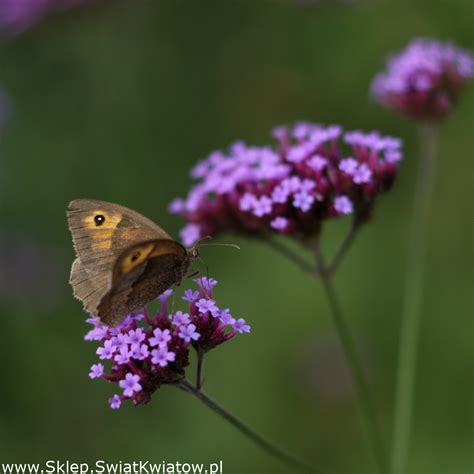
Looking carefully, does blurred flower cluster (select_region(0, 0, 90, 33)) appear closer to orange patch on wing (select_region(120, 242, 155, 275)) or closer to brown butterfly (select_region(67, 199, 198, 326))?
brown butterfly (select_region(67, 199, 198, 326))

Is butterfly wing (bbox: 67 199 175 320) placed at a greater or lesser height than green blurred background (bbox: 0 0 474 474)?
lesser

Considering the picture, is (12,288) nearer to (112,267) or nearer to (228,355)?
(228,355)

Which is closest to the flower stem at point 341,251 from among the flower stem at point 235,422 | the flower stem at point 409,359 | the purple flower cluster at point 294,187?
the purple flower cluster at point 294,187

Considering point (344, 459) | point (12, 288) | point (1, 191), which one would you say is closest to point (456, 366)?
point (344, 459)

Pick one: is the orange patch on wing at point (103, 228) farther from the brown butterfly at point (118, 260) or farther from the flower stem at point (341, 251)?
the flower stem at point (341, 251)

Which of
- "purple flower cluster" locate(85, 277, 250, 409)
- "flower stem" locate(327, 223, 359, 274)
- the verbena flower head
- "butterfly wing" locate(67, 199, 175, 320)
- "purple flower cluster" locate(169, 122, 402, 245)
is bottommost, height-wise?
"purple flower cluster" locate(85, 277, 250, 409)

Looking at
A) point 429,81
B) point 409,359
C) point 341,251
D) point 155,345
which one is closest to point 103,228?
point 155,345
